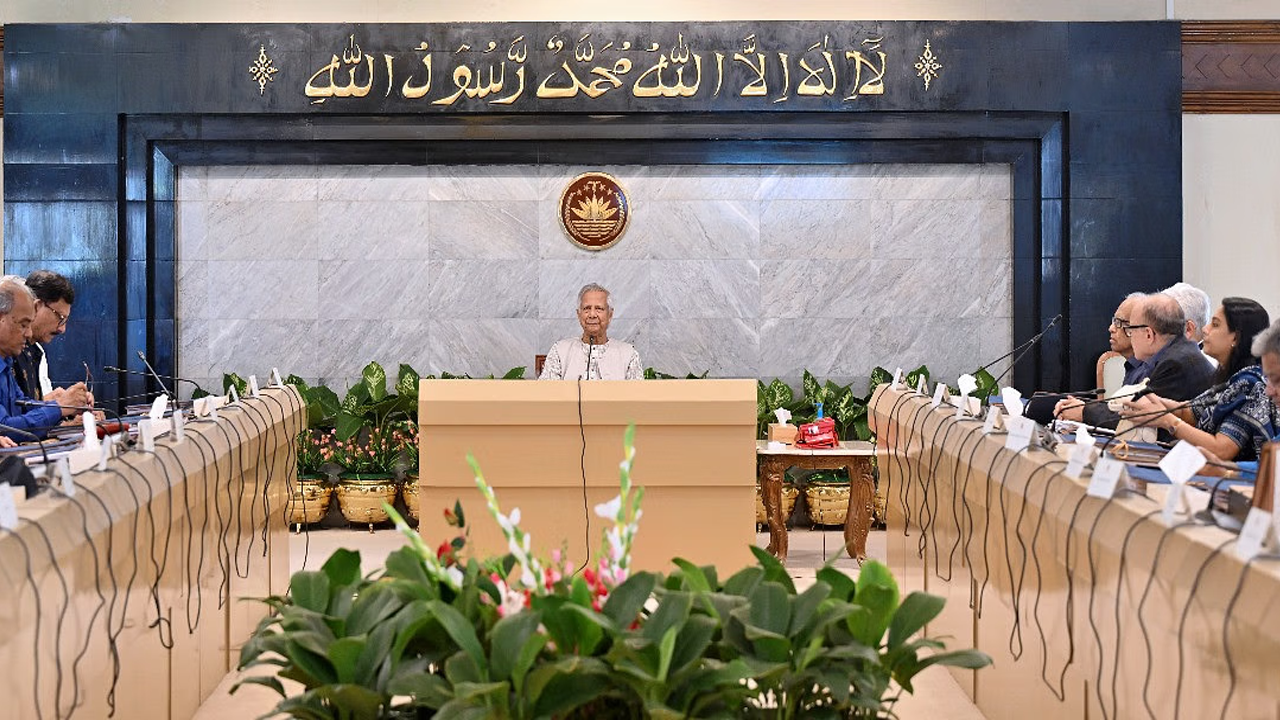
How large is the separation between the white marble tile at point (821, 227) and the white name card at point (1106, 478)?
5.69 m

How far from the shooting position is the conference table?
246 centimetres

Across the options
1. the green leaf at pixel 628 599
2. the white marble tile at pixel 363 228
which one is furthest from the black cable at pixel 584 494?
the white marble tile at pixel 363 228

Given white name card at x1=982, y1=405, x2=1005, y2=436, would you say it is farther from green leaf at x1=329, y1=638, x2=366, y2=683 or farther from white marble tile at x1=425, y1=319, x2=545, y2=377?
white marble tile at x1=425, y1=319, x2=545, y2=377

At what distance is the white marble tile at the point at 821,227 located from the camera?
29.1 feet

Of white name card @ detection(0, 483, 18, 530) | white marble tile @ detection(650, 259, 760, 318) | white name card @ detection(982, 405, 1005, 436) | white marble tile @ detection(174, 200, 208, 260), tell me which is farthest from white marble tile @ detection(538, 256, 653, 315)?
white name card @ detection(0, 483, 18, 530)

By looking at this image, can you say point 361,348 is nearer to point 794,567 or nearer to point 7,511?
point 794,567

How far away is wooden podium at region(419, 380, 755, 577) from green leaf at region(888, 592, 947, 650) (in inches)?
101

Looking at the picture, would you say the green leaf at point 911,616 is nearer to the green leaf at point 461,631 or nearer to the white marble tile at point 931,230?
the green leaf at point 461,631

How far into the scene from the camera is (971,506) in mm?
4508

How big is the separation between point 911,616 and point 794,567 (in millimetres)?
4699

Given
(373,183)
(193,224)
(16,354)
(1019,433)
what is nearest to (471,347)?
(373,183)

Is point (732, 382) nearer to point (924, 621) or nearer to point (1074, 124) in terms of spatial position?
point (924, 621)

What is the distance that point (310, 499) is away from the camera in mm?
8250

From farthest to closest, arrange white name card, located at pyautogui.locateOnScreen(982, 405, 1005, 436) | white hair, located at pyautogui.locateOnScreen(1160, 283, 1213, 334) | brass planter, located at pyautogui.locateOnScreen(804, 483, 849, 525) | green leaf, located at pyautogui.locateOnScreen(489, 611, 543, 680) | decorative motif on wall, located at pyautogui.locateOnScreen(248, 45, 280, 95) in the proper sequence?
decorative motif on wall, located at pyautogui.locateOnScreen(248, 45, 280, 95) < brass planter, located at pyautogui.locateOnScreen(804, 483, 849, 525) < white hair, located at pyautogui.locateOnScreen(1160, 283, 1213, 334) < white name card, located at pyautogui.locateOnScreen(982, 405, 1005, 436) < green leaf, located at pyautogui.locateOnScreen(489, 611, 543, 680)
